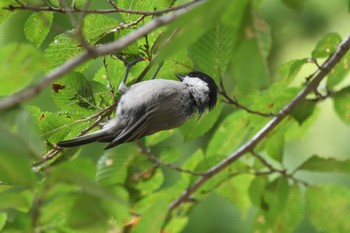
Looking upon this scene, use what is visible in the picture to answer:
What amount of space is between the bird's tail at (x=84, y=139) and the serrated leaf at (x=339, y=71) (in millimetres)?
586

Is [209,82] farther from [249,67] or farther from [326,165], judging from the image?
[249,67]

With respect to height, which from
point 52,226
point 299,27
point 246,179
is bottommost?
point 299,27

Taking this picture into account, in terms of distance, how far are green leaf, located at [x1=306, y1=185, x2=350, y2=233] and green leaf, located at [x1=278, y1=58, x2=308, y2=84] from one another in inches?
11.3

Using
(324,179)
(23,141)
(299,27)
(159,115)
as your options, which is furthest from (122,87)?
(299,27)

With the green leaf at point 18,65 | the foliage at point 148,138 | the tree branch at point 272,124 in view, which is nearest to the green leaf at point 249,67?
the foliage at point 148,138

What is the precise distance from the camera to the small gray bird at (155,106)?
1.51m

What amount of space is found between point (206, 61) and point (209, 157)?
32 cm

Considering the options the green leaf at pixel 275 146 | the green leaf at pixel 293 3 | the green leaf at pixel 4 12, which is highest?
the green leaf at pixel 4 12

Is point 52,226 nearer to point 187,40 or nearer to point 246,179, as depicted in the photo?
point 246,179

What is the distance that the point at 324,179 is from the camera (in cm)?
308

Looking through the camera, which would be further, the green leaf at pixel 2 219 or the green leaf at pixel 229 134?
the green leaf at pixel 229 134

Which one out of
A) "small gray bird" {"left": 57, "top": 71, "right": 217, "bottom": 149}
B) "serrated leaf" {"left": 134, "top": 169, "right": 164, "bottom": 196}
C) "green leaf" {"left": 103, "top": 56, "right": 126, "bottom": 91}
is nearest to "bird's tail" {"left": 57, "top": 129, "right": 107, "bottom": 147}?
"small gray bird" {"left": 57, "top": 71, "right": 217, "bottom": 149}

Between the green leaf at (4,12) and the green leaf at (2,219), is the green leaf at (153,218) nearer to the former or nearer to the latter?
the green leaf at (2,219)

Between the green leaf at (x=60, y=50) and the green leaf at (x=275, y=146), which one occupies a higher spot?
the green leaf at (x=60, y=50)
